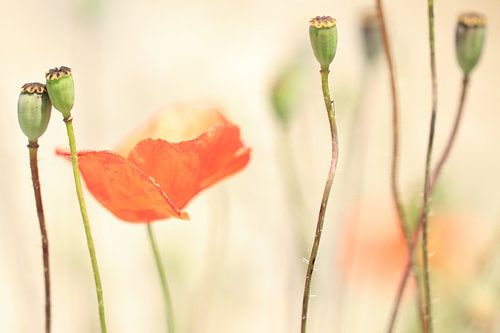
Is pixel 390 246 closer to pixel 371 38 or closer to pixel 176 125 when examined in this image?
pixel 371 38

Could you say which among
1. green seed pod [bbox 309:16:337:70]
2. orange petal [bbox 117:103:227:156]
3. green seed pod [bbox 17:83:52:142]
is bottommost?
orange petal [bbox 117:103:227:156]

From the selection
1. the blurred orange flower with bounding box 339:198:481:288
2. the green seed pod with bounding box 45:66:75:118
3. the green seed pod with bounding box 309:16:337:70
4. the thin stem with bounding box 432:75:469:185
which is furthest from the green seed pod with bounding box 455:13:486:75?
the blurred orange flower with bounding box 339:198:481:288

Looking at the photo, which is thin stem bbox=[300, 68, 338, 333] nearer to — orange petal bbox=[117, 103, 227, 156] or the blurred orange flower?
orange petal bbox=[117, 103, 227, 156]

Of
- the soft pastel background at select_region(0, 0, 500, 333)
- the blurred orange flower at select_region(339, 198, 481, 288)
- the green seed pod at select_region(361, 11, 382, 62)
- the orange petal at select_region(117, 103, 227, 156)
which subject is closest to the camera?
the orange petal at select_region(117, 103, 227, 156)

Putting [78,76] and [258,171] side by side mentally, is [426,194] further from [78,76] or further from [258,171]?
[78,76]

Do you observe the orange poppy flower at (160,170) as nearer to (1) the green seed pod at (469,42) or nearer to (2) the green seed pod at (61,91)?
(2) the green seed pod at (61,91)

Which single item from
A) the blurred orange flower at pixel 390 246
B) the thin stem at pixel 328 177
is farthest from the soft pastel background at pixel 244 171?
the thin stem at pixel 328 177
